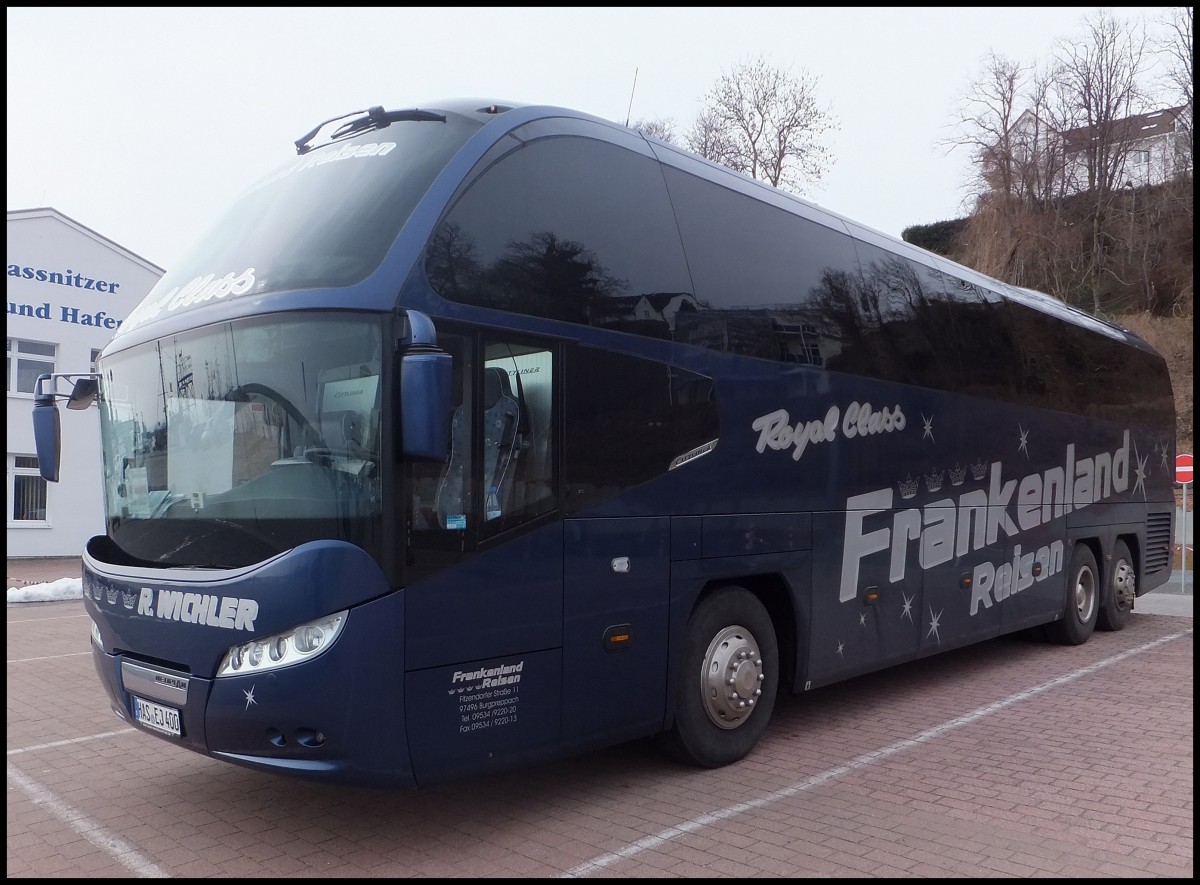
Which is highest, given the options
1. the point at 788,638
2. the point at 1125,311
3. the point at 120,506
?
the point at 1125,311

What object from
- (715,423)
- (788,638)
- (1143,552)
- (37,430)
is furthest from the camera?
(1143,552)

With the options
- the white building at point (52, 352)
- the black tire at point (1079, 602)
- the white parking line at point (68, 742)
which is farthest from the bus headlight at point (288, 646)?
the white building at point (52, 352)

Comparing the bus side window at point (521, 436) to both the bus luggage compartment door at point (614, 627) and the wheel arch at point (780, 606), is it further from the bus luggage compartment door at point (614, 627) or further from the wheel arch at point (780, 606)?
the wheel arch at point (780, 606)

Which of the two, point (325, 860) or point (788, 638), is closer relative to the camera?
point (325, 860)

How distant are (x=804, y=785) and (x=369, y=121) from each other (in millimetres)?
4511

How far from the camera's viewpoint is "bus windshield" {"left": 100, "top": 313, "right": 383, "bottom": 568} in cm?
443

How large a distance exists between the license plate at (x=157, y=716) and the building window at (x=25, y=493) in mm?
24181

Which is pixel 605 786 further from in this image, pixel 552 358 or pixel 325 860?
pixel 552 358

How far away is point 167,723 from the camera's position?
4.77m

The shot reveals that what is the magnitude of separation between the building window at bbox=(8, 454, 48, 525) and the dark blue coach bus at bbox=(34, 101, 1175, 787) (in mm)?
23165

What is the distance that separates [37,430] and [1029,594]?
28.9ft

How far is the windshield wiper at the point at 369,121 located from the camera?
5398 millimetres

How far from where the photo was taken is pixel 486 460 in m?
4.84

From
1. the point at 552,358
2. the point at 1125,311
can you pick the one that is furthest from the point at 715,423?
the point at 1125,311
